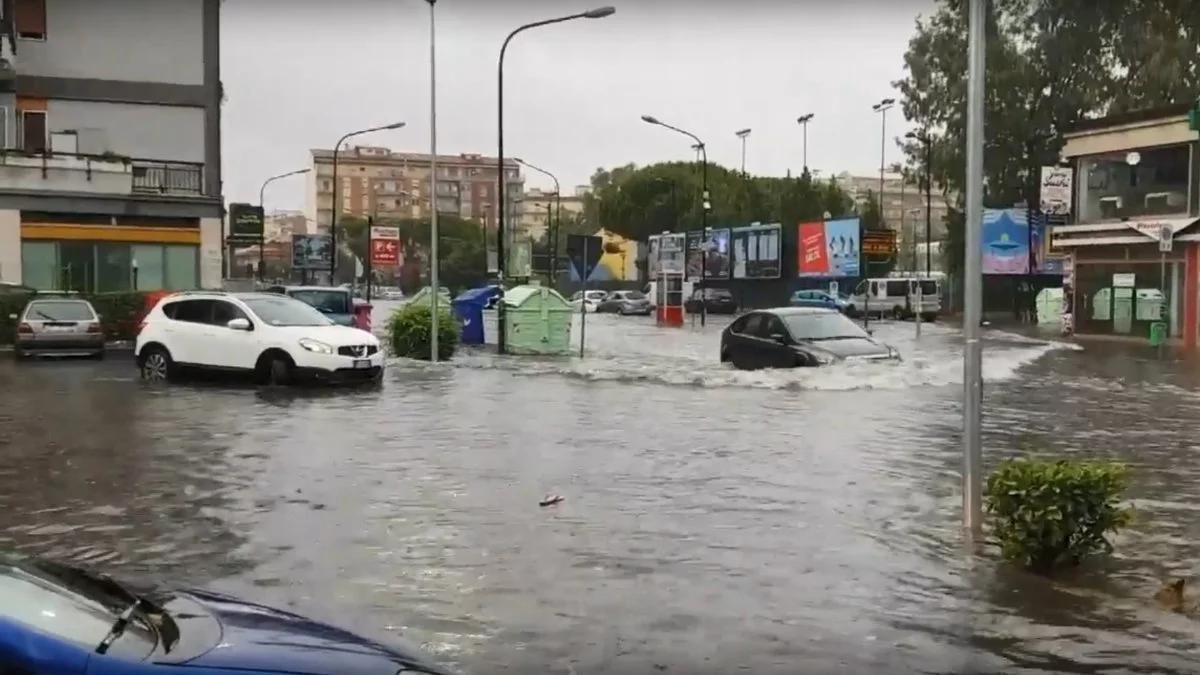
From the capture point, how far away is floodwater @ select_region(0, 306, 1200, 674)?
6.22 metres

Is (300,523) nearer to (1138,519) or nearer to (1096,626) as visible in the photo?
(1096,626)

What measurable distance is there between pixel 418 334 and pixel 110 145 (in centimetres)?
1540

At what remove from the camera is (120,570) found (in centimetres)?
752

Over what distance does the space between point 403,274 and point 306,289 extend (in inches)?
3412

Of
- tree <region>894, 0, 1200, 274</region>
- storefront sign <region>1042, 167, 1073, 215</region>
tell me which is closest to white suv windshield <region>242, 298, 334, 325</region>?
storefront sign <region>1042, 167, 1073, 215</region>

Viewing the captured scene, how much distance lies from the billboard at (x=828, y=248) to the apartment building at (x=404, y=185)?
5968 cm

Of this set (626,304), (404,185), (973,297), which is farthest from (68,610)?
(404,185)

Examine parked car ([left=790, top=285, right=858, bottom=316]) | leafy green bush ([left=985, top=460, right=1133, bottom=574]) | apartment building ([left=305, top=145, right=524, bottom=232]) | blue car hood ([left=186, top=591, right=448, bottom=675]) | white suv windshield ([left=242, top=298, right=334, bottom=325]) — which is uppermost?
apartment building ([left=305, top=145, right=524, bottom=232])

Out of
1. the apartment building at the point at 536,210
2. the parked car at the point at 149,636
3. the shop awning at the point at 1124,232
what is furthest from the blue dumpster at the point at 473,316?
the apartment building at the point at 536,210

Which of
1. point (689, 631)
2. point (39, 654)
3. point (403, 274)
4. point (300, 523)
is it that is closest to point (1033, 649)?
point (689, 631)

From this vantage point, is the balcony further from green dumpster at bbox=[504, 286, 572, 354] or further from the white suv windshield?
the white suv windshield

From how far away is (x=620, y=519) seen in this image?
29.9 ft

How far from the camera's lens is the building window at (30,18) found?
34.9 metres

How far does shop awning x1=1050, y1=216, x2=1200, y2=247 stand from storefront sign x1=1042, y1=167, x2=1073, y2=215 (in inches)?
63.1
